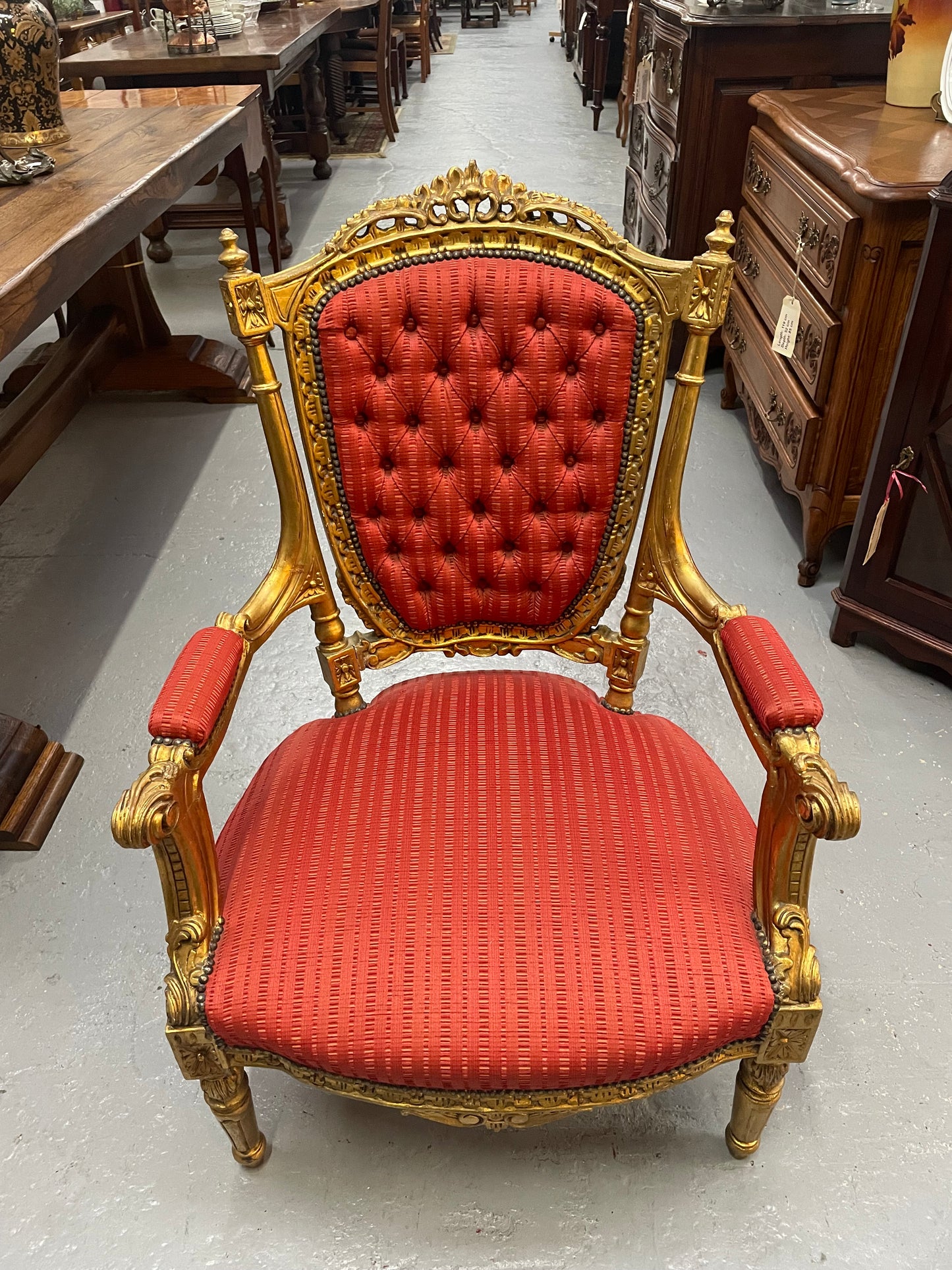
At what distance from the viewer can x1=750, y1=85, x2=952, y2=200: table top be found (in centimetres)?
181

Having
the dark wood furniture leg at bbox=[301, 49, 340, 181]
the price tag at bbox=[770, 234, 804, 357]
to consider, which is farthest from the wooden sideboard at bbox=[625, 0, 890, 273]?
the dark wood furniture leg at bbox=[301, 49, 340, 181]

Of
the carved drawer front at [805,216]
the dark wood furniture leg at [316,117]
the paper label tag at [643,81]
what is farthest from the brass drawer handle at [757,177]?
the dark wood furniture leg at [316,117]

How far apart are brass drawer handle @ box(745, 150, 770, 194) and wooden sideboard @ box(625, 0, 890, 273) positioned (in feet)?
0.97

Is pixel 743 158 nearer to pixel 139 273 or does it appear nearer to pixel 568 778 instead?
pixel 139 273

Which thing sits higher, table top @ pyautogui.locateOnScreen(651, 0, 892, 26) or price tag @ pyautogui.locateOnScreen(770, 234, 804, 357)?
table top @ pyautogui.locateOnScreen(651, 0, 892, 26)

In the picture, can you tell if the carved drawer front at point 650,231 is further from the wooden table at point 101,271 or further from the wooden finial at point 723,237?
the wooden finial at point 723,237

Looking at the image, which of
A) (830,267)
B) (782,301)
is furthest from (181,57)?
(830,267)

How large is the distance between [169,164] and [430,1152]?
2.19 m

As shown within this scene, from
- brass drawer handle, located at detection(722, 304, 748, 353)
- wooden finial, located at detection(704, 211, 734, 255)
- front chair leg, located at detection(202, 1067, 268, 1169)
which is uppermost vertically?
wooden finial, located at detection(704, 211, 734, 255)

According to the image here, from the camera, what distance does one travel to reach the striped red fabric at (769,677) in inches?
37.6

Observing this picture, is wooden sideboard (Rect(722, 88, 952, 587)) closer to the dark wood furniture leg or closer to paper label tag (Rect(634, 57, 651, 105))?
paper label tag (Rect(634, 57, 651, 105))

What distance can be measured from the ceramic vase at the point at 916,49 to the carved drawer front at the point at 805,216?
1.07 feet

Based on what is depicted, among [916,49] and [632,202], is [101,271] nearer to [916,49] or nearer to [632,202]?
[632,202]

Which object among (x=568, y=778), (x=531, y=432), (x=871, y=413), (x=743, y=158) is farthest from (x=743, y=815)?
(x=743, y=158)
